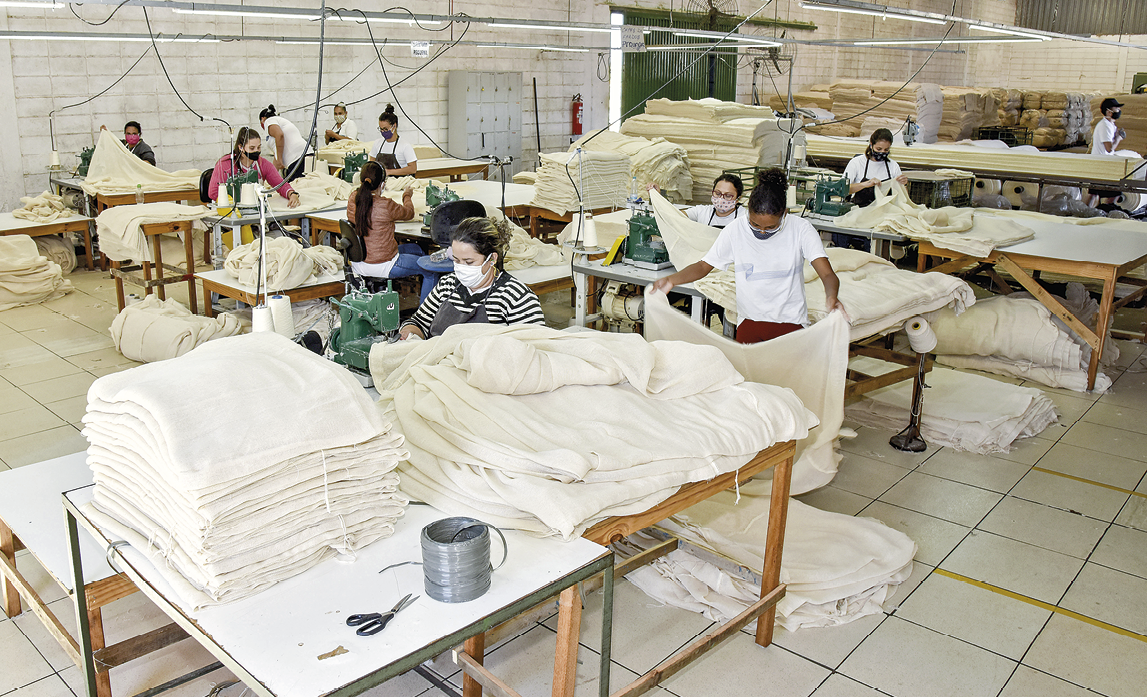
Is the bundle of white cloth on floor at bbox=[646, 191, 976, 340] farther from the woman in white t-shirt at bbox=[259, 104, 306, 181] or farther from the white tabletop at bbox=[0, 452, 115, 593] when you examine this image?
the woman in white t-shirt at bbox=[259, 104, 306, 181]

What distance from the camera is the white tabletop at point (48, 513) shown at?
2.25m

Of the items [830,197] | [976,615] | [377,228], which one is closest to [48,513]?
[976,615]

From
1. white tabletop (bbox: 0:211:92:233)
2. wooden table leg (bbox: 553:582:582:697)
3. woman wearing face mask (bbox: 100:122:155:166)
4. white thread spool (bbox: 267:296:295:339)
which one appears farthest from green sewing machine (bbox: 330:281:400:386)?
woman wearing face mask (bbox: 100:122:155:166)

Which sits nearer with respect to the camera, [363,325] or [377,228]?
[363,325]

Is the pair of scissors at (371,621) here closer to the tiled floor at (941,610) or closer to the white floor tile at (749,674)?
the tiled floor at (941,610)

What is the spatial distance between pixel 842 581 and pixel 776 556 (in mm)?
430

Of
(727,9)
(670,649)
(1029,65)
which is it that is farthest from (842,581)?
(1029,65)

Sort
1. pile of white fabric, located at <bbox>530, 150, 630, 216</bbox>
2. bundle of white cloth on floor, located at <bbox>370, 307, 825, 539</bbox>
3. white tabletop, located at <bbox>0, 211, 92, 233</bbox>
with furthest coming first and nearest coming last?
1. pile of white fabric, located at <bbox>530, 150, 630, 216</bbox>
2. white tabletop, located at <bbox>0, 211, 92, 233</bbox>
3. bundle of white cloth on floor, located at <bbox>370, 307, 825, 539</bbox>

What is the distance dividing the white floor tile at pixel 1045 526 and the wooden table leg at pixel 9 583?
11.7 ft

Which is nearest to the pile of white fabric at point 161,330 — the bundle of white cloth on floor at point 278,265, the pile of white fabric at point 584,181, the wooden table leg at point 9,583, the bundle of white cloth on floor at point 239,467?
the bundle of white cloth on floor at point 278,265

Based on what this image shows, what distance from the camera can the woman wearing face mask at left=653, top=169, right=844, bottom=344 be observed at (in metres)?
3.98

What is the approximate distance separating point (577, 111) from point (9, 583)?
11852mm

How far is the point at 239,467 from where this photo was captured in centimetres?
169

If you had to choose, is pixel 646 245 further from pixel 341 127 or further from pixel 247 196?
pixel 341 127
